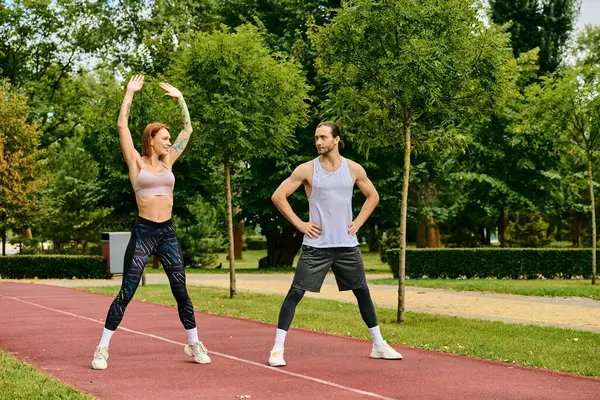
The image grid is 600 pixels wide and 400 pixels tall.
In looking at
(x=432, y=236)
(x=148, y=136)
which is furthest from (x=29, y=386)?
(x=432, y=236)

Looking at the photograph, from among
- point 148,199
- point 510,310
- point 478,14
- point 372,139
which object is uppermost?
point 478,14

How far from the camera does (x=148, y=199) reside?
26.0 ft

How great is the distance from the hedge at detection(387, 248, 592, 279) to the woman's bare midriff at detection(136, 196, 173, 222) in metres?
18.8

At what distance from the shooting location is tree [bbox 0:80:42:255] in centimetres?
3241

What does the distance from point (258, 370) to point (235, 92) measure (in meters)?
9.99

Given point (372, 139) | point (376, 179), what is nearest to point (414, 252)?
point (376, 179)

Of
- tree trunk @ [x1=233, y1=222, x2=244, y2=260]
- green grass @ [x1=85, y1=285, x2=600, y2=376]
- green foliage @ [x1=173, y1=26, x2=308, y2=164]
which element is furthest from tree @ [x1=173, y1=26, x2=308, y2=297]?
tree trunk @ [x1=233, y1=222, x2=244, y2=260]

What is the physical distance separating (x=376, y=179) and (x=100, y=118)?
10802mm

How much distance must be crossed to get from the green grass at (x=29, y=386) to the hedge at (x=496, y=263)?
19121 mm

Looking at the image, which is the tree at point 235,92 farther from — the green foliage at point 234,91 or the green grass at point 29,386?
the green grass at point 29,386

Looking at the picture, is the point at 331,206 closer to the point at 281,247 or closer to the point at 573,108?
the point at 573,108

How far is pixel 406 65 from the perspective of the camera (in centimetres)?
1285

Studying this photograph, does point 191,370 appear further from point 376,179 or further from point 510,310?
point 376,179

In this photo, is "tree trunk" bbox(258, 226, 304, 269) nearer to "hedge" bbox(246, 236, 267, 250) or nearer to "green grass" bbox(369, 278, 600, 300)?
"green grass" bbox(369, 278, 600, 300)
